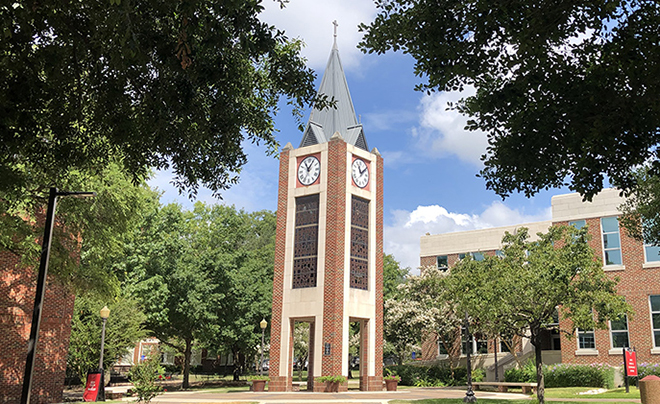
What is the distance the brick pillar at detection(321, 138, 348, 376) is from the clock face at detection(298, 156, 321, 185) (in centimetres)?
101

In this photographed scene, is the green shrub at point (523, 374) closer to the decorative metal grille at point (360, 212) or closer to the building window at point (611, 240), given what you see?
the building window at point (611, 240)

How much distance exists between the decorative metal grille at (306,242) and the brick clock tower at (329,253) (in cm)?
6

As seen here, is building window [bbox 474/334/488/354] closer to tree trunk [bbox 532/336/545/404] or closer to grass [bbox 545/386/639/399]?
grass [bbox 545/386/639/399]

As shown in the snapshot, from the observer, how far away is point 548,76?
9211 mm

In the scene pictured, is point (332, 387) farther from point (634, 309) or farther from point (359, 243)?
point (634, 309)

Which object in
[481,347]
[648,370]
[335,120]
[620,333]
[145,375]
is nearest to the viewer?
[145,375]

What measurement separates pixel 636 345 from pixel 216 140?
1315 inches

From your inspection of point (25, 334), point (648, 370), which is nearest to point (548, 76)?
point (25, 334)

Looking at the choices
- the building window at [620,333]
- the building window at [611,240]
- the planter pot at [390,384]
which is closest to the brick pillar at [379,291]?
the planter pot at [390,384]

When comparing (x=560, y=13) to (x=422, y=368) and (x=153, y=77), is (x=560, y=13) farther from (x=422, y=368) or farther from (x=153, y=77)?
(x=422, y=368)

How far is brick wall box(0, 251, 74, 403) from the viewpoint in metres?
21.7

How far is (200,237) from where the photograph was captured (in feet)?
158

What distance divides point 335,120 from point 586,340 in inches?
834

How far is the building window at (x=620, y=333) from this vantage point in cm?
3638
